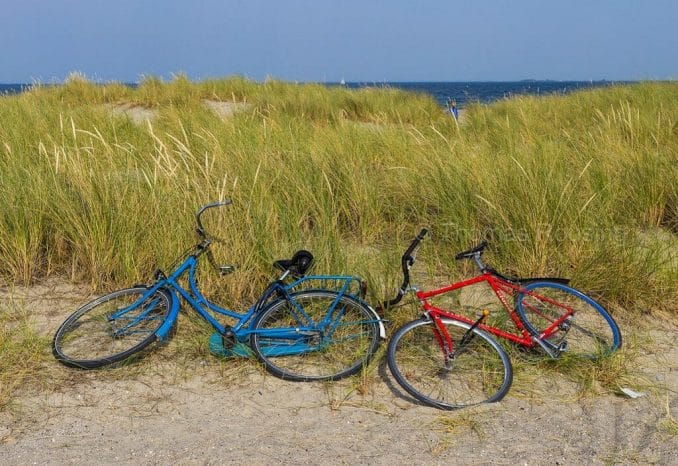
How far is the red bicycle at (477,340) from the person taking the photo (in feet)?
9.78

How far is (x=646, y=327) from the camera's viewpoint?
365 cm

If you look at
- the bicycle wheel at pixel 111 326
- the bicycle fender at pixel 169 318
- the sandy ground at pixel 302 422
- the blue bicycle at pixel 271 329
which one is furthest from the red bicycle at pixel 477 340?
the bicycle wheel at pixel 111 326

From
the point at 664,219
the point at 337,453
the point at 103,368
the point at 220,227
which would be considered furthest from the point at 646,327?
the point at 103,368

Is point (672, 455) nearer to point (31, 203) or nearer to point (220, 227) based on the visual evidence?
point (220, 227)

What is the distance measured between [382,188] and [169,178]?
1727 mm

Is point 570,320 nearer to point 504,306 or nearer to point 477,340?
point 504,306

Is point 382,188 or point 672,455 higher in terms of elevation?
point 382,188

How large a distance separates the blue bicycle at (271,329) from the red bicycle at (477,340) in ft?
0.76

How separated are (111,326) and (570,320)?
2490 mm

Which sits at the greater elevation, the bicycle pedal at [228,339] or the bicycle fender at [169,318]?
the bicycle fender at [169,318]

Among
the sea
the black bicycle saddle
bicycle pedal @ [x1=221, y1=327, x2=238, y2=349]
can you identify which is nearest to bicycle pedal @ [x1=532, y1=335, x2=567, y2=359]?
the black bicycle saddle

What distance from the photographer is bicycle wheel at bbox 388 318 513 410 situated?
293 centimetres

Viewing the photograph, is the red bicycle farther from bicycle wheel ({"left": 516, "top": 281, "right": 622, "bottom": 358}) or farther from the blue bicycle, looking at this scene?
the blue bicycle

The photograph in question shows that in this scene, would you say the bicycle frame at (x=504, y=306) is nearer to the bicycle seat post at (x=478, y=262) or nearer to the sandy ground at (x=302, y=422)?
the bicycle seat post at (x=478, y=262)
